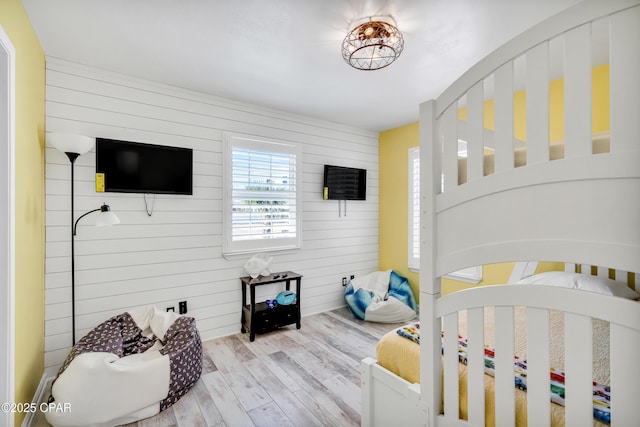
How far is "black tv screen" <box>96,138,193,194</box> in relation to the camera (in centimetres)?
258

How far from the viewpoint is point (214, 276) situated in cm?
323

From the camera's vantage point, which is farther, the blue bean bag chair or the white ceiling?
the blue bean bag chair

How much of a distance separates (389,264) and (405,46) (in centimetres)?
305

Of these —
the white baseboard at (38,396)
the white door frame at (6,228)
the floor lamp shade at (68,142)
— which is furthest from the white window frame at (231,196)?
the white door frame at (6,228)

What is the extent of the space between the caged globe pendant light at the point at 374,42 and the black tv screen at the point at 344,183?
176 centimetres

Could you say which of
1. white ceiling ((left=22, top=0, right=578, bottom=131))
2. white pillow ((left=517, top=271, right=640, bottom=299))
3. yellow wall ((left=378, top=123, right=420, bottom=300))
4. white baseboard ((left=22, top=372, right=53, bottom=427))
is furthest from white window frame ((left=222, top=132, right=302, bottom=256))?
white pillow ((left=517, top=271, right=640, bottom=299))

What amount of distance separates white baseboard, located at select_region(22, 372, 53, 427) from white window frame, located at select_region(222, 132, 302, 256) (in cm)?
169

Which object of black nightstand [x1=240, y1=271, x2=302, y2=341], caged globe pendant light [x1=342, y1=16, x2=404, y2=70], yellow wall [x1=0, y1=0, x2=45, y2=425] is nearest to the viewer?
yellow wall [x1=0, y1=0, x2=45, y2=425]

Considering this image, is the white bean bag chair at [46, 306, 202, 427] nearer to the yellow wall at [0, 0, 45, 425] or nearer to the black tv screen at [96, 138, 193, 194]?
the yellow wall at [0, 0, 45, 425]

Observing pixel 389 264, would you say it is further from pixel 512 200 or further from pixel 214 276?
pixel 512 200

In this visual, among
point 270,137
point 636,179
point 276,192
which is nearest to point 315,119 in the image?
point 270,137

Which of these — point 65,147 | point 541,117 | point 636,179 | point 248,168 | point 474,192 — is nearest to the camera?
point 636,179

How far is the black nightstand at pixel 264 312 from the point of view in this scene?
316cm

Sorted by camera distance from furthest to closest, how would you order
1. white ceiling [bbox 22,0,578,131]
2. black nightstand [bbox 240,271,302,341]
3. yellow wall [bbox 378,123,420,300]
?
yellow wall [bbox 378,123,420,300], black nightstand [bbox 240,271,302,341], white ceiling [bbox 22,0,578,131]
